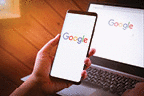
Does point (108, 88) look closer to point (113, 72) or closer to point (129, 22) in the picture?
point (113, 72)

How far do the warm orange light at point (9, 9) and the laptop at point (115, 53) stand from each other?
412 mm

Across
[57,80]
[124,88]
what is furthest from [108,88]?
[57,80]

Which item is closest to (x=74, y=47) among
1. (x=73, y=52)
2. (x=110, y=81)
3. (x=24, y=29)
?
(x=73, y=52)

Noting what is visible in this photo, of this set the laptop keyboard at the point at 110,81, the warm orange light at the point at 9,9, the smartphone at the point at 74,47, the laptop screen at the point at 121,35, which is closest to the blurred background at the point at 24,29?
the warm orange light at the point at 9,9

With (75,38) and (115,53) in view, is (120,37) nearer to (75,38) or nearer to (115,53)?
(115,53)

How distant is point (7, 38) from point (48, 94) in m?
0.39

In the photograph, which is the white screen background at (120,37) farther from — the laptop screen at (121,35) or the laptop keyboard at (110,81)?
the laptop keyboard at (110,81)

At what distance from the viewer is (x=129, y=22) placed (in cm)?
81

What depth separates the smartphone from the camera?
0.69 metres

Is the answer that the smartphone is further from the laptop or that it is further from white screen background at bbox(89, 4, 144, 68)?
white screen background at bbox(89, 4, 144, 68)

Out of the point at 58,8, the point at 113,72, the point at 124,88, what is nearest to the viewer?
the point at 124,88

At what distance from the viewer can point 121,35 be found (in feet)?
2.71

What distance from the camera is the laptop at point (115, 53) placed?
0.71 m

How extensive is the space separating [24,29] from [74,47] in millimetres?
368
